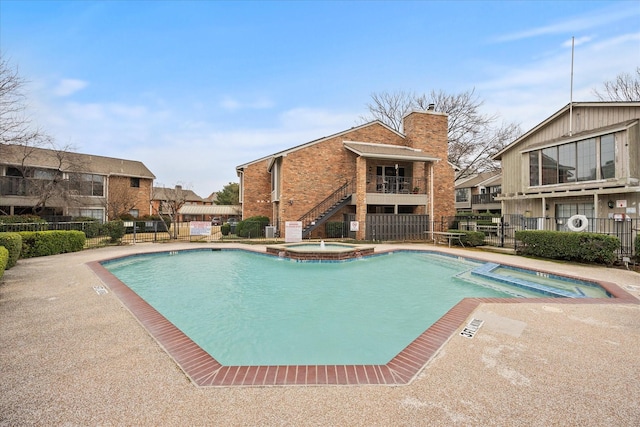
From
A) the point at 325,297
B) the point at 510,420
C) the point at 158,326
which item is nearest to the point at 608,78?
the point at 325,297

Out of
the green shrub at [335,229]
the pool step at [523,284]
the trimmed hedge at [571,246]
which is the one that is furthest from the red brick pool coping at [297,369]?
the green shrub at [335,229]

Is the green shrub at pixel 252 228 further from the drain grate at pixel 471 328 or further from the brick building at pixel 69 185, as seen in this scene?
the drain grate at pixel 471 328

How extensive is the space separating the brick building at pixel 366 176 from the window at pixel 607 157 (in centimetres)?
813

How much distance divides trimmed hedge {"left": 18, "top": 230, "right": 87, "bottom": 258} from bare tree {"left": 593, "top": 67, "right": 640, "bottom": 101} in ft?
132

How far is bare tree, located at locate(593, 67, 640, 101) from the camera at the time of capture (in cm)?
2363

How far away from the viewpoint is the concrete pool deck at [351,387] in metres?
2.44

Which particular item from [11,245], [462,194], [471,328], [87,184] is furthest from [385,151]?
[87,184]

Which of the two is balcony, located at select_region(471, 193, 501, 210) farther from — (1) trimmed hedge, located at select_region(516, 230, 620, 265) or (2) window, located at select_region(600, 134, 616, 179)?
(1) trimmed hedge, located at select_region(516, 230, 620, 265)

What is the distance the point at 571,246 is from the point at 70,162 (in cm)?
3369

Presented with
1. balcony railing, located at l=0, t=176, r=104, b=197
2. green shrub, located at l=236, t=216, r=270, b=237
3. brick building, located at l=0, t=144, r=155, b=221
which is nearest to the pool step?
green shrub, located at l=236, t=216, r=270, b=237

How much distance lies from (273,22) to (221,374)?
58.4 feet

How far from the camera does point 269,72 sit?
19.3m

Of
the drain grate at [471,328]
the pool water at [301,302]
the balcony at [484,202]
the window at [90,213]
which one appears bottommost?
the pool water at [301,302]

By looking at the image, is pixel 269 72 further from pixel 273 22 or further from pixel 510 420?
pixel 510 420
